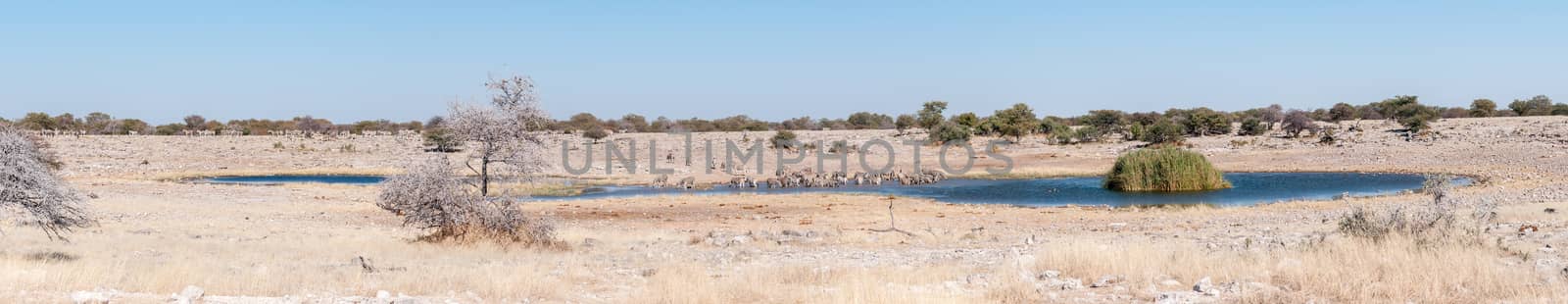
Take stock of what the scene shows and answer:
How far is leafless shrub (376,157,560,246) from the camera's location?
18062mm

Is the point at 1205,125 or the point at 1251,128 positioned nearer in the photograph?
the point at 1251,128

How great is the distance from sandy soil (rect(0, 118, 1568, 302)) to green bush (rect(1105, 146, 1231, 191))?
9.14 m

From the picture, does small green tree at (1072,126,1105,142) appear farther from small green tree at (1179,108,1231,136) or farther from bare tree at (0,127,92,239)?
bare tree at (0,127,92,239)

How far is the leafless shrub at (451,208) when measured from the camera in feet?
59.3

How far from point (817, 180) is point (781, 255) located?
29812 millimetres

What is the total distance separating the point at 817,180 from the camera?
4638 centimetres

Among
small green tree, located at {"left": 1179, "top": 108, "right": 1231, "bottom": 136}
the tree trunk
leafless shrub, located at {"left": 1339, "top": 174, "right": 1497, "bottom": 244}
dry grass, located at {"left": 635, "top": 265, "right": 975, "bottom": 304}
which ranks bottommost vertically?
dry grass, located at {"left": 635, "top": 265, "right": 975, "bottom": 304}

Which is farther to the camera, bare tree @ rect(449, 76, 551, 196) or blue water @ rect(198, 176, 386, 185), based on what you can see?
blue water @ rect(198, 176, 386, 185)

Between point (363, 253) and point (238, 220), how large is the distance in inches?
415

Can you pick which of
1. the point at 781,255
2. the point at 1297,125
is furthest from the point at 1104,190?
the point at 1297,125

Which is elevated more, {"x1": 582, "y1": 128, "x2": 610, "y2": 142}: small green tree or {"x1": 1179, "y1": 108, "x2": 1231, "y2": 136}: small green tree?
{"x1": 1179, "y1": 108, "x2": 1231, "y2": 136}: small green tree

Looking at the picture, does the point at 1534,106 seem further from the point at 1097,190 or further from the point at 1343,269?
the point at 1343,269

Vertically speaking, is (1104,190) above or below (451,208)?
below

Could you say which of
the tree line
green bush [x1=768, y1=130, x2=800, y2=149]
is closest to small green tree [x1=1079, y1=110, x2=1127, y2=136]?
the tree line
